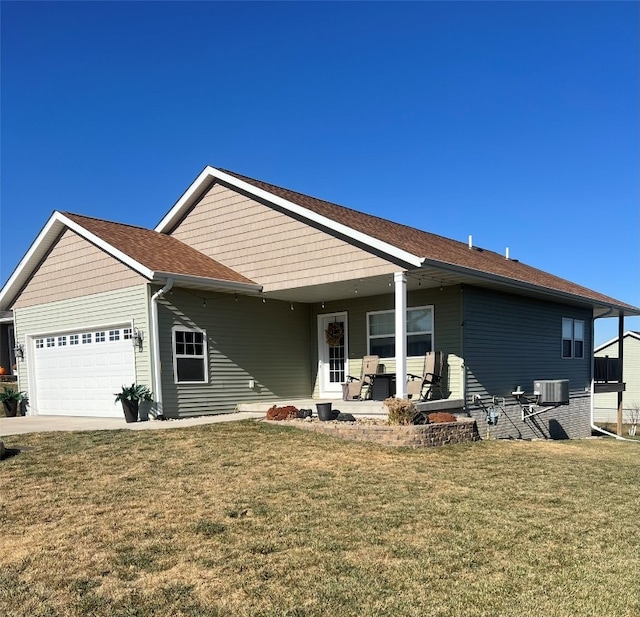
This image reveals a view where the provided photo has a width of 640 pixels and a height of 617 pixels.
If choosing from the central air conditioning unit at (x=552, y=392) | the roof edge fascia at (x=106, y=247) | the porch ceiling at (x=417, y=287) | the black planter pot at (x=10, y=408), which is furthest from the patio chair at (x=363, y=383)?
the black planter pot at (x=10, y=408)

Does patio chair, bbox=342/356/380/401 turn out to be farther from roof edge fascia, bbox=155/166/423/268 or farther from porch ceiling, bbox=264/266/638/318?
roof edge fascia, bbox=155/166/423/268

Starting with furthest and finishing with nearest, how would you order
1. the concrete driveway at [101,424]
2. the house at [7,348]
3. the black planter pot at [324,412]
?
the house at [7,348] < the concrete driveway at [101,424] < the black planter pot at [324,412]

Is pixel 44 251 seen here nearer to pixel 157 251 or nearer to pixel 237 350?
pixel 157 251

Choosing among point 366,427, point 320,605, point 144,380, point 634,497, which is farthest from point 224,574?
point 144,380

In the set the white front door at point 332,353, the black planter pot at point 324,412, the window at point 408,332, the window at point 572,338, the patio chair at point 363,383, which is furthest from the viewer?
the window at point 572,338

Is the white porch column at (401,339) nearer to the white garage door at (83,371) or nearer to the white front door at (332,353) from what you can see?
the white front door at (332,353)

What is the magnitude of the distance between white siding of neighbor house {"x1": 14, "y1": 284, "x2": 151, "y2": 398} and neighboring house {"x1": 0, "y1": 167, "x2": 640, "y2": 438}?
1.7 inches

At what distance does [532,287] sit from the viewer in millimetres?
13469

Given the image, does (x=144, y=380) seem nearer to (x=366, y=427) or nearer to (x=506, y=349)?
(x=366, y=427)

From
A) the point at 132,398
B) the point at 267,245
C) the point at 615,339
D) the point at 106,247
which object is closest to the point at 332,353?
the point at 267,245

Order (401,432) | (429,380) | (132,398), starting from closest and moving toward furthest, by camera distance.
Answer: (401,432) < (132,398) < (429,380)

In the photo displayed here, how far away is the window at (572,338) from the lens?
16.7 metres

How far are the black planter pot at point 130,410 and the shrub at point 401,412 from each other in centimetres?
522

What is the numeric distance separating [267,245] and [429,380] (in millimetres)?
4864
